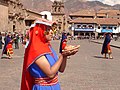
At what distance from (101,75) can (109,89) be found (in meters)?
3.07

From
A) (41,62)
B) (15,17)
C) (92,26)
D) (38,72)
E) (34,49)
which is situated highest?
(34,49)

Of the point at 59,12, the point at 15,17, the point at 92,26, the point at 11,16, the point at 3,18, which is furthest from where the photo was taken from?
the point at 59,12

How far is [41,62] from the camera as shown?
4098 millimetres

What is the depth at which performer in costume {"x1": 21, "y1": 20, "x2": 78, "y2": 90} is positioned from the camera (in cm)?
411

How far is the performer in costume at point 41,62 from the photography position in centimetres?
411

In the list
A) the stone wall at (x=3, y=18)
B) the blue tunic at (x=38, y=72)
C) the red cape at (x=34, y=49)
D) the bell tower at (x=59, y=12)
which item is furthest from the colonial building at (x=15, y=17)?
the blue tunic at (x=38, y=72)

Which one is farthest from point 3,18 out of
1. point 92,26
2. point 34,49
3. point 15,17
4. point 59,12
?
point 34,49

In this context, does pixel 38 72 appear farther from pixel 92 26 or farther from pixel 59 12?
pixel 59 12

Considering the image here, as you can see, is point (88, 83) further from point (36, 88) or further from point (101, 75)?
point (36, 88)

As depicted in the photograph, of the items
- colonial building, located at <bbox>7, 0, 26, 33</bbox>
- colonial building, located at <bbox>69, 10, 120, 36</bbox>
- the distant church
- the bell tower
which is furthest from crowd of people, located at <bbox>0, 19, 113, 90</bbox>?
the bell tower

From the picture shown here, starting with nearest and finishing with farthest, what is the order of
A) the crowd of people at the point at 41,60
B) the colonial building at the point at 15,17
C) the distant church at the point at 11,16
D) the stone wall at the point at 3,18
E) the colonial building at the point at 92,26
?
the crowd of people at the point at 41,60 < the stone wall at the point at 3,18 < the distant church at the point at 11,16 < the colonial building at the point at 15,17 < the colonial building at the point at 92,26

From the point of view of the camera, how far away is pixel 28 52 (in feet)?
13.9

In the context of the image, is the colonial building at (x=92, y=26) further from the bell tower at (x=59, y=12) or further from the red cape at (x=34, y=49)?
the red cape at (x=34, y=49)

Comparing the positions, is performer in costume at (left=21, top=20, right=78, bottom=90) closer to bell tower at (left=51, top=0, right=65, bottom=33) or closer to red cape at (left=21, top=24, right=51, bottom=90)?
red cape at (left=21, top=24, right=51, bottom=90)
